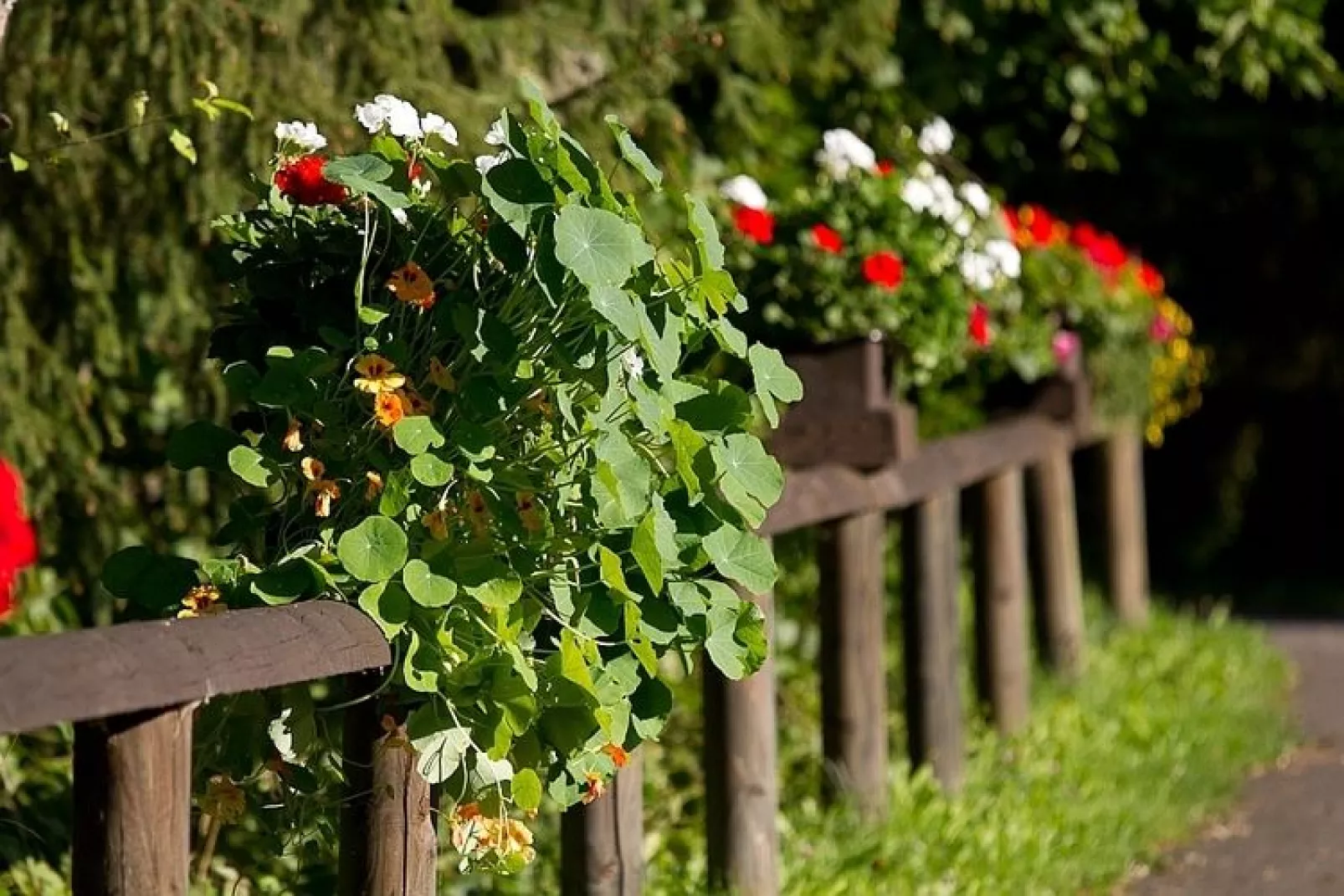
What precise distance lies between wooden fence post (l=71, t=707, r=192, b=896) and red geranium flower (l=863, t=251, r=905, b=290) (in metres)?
2.86

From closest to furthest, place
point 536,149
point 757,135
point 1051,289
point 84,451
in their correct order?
point 536,149 < point 84,451 < point 757,135 < point 1051,289

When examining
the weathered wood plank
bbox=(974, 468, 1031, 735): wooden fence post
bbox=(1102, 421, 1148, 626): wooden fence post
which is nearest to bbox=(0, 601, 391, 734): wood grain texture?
the weathered wood plank

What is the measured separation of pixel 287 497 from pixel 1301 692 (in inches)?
240

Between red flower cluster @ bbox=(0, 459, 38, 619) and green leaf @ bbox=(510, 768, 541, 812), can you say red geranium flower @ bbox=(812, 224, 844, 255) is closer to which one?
green leaf @ bbox=(510, 768, 541, 812)

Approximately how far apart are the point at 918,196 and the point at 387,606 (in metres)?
2.62

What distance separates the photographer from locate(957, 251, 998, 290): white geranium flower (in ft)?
17.5

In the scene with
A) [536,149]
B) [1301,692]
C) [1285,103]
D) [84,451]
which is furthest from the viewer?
[1285,103]

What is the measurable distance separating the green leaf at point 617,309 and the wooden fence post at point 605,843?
1141mm

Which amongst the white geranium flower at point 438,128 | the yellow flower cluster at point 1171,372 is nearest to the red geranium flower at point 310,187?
the white geranium flower at point 438,128

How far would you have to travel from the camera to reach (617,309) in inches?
111

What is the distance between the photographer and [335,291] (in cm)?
308

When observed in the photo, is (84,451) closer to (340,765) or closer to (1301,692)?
(340,765)

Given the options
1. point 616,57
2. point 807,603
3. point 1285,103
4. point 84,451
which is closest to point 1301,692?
point 807,603

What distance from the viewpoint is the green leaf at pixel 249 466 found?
9.46 ft
